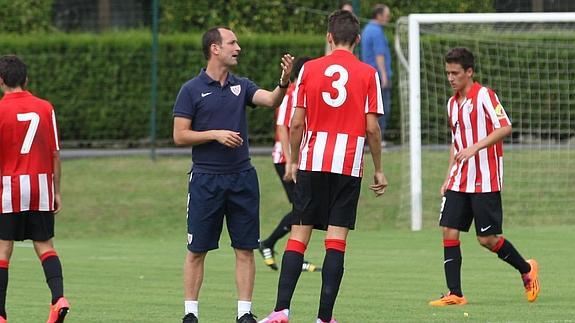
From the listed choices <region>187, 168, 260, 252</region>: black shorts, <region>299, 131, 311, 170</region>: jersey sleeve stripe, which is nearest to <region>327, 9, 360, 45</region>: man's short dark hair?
<region>299, 131, 311, 170</region>: jersey sleeve stripe

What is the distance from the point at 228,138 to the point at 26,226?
1.61 meters

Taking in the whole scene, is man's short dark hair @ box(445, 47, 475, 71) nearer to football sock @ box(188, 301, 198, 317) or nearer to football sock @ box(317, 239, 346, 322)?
football sock @ box(317, 239, 346, 322)

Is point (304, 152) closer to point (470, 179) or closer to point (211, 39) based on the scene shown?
point (211, 39)

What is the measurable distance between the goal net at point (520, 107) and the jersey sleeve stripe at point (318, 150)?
9.24 metres

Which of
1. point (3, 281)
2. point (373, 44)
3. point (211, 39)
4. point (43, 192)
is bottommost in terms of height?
point (3, 281)

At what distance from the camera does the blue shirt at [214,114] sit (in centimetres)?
871

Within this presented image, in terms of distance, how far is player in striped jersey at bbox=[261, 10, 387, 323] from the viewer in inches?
335

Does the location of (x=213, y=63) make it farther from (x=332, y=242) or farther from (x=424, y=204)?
(x=424, y=204)

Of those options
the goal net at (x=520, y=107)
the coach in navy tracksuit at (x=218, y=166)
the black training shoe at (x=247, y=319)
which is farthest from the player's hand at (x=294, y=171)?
the goal net at (x=520, y=107)

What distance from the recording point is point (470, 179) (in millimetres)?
10258

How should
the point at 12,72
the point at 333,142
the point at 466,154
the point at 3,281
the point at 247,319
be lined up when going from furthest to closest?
the point at 466,154
the point at 3,281
the point at 12,72
the point at 247,319
the point at 333,142

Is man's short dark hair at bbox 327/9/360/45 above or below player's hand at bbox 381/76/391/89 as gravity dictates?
above

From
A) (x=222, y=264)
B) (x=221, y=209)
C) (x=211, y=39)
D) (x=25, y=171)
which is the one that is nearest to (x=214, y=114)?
(x=211, y=39)

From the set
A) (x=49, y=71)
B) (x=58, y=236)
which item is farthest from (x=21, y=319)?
(x=49, y=71)
